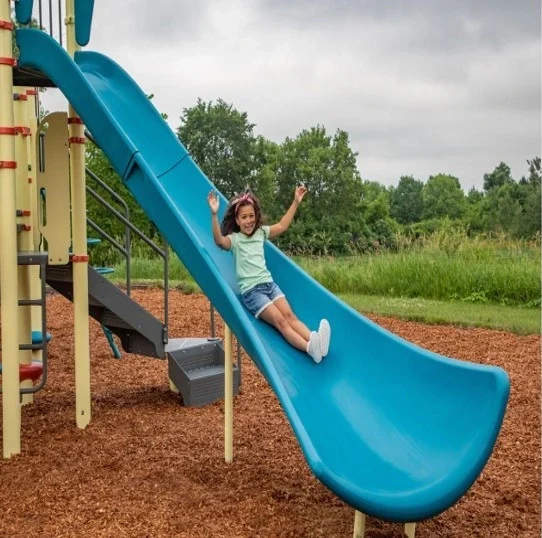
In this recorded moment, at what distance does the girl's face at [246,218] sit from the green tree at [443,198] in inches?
2859

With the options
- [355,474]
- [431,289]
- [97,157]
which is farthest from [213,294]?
[97,157]

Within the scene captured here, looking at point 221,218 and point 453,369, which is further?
point 221,218

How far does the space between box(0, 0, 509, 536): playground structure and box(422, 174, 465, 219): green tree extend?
71896 mm

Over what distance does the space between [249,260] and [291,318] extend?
0.47 m

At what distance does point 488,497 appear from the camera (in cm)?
465

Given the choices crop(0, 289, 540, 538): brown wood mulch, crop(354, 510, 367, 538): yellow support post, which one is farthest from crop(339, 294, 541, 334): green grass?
crop(354, 510, 367, 538): yellow support post

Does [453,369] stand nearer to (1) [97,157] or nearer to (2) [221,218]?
(2) [221,218]

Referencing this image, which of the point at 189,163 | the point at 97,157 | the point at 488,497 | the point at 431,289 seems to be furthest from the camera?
the point at 97,157

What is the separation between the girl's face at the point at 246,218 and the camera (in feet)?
17.6

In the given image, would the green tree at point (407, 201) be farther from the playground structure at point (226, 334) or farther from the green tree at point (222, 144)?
the playground structure at point (226, 334)

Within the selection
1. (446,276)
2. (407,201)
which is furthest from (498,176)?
(446,276)

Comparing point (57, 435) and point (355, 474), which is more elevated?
point (355, 474)

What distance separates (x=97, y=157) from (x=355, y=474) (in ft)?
69.9

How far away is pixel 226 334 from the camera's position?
5164mm
